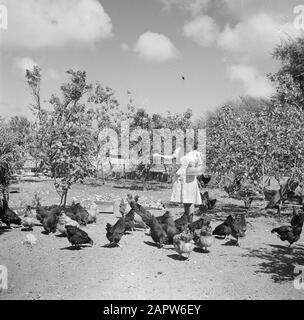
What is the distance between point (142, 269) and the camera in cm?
872

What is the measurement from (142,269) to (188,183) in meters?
4.23

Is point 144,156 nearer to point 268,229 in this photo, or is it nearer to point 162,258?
point 268,229

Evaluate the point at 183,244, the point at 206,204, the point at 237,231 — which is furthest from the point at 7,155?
the point at 206,204

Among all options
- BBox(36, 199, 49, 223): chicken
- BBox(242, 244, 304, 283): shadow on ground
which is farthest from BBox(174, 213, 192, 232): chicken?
BBox(36, 199, 49, 223): chicken

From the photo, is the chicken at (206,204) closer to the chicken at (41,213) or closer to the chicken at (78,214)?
the chicken at (78,214)

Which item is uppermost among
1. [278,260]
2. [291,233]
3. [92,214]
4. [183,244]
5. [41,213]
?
[41,213]

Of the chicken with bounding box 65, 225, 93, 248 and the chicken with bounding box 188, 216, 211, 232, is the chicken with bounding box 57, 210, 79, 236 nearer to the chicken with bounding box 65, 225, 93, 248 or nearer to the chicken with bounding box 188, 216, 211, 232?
the chicken with bounding box 65, 225, 93, 248

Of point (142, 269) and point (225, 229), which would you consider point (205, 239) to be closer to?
point (225, 229)

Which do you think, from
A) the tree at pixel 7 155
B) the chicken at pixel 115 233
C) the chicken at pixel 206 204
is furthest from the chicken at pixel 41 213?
the chicken at pixel 206 204

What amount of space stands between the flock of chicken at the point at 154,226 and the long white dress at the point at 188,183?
1.80 feet

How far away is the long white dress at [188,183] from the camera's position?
12.3 metres

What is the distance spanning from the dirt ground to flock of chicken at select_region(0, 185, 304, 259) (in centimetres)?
25

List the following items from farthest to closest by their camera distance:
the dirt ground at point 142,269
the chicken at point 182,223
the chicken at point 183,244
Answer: the chicken at point 182,223, the chicken at point 183,244, the dirt ground at point 142,269
